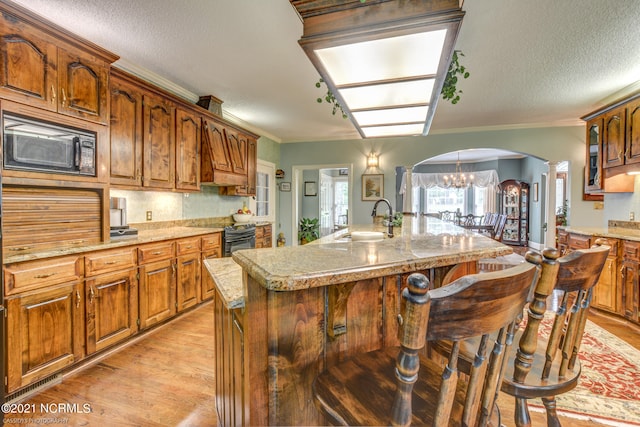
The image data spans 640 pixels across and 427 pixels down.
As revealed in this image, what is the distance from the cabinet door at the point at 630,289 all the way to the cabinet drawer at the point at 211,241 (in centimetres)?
441

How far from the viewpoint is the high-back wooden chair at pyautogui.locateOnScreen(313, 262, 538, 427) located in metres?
0.56

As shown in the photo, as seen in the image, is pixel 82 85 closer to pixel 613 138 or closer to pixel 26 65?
pixel 26 65

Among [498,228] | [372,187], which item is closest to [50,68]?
[372,187]

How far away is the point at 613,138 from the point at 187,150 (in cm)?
498

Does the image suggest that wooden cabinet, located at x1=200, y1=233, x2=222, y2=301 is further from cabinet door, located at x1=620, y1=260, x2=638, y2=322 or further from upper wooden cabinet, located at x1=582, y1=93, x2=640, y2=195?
upper wooden cabinet, located at x1=582, y1=93, x2=640, y2=195

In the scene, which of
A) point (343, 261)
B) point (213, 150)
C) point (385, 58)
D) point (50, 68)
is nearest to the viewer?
point (343, 261)

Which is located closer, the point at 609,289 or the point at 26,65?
the point at 26,65

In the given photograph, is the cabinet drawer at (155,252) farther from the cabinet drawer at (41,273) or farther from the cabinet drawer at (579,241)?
the cabinet drawer at (579,241)

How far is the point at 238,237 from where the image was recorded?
4059mm

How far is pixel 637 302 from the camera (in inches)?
113

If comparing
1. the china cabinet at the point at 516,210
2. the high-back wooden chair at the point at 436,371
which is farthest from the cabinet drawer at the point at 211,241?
the china cabinet at the point at 516,210

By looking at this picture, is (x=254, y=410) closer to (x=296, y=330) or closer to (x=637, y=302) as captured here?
(x=296, y=330)

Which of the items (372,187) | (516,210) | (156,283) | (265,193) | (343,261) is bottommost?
(156,283)

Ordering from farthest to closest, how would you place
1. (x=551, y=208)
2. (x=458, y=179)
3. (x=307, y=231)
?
(x=458, y=179), (x=307, y=231), (x=551, y=208)
